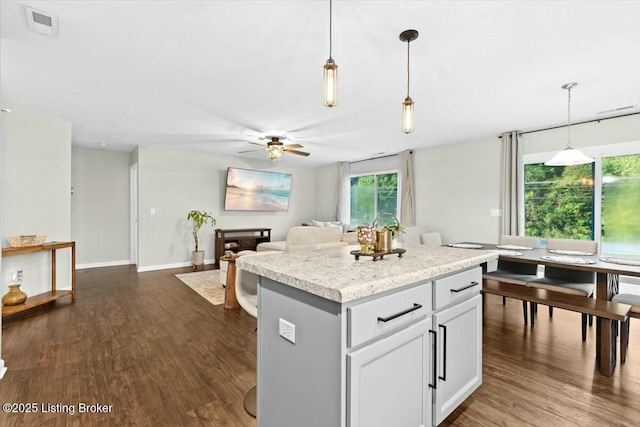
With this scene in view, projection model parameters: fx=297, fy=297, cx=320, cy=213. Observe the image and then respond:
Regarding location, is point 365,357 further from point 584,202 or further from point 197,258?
point 197,258

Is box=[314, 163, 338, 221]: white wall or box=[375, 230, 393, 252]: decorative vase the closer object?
box=[375, 230, 393, 252]: decorative vase

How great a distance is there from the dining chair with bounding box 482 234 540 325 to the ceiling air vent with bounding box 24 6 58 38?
4.22 meters

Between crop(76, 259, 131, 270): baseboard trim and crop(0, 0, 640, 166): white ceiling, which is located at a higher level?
crop(0, 0, 640, 166): white ceiling

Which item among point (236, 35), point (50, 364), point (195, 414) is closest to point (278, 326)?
point (195, 414)

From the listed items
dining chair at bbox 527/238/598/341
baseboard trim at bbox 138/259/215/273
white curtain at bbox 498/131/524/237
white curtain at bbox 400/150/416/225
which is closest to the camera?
dining chair at bbox 527/238/598/341

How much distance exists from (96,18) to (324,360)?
249 cm

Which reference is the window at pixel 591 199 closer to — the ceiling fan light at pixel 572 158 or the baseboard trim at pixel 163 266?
the ceiling fan light at pixel 572 158

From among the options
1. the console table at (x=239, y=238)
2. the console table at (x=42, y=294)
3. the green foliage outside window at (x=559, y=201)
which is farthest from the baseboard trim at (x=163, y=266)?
the green foliage outside window at (x=559, y=201)

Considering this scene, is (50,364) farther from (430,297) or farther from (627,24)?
(627,24)

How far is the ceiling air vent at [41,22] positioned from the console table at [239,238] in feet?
15.3

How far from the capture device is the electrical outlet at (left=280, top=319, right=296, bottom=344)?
1242 millimetres

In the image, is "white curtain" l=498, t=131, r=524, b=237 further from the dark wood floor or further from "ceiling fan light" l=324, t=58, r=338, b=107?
"ceiling fan light" l=324, t=58, r=338, b=107

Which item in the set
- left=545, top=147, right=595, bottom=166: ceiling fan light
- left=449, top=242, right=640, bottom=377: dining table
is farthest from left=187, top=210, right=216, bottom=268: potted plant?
left=545, top=147, right=595, bottom=166: ceiling fan light

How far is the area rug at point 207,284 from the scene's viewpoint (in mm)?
4000
